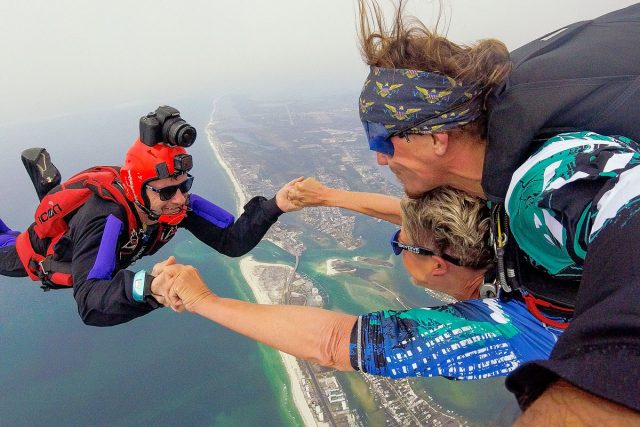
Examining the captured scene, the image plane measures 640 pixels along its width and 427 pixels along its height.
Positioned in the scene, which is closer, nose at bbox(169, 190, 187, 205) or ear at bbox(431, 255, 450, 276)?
ear at bbox(431, 255, 450, 276)

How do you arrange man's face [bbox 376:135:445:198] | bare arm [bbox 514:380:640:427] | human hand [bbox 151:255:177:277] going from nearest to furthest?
bare arm [bbox 514:380:640:427]
man's face [bbox 376:135:445:198]
human hand [bbox 151:255:177:277]

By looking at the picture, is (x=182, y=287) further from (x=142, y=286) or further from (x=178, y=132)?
(x=178, y=132)

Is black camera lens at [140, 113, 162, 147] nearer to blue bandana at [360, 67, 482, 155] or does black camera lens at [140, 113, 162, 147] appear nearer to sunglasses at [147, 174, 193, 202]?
sunglasses at [147, 174, 193, 202]

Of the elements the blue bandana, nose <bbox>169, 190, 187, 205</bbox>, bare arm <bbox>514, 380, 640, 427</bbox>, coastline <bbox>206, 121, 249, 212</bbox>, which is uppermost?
the blue bandana

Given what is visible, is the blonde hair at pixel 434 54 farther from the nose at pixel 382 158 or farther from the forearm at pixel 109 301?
the forearm at pixel 109 301

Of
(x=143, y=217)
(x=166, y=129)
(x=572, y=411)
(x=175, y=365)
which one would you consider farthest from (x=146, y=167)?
(x=175, y=365)

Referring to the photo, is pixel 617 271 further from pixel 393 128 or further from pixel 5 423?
pixel 5 423

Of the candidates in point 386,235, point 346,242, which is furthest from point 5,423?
point 386,235

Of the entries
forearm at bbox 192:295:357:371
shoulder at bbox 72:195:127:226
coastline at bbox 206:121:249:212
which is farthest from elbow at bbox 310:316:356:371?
coastline at bbox 206:121:249:212
